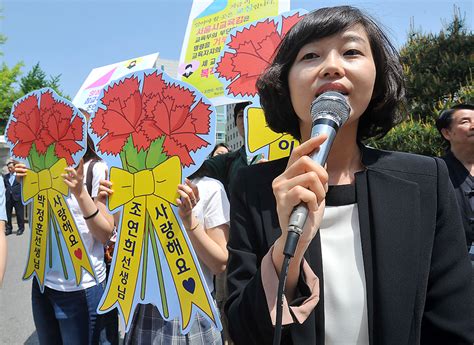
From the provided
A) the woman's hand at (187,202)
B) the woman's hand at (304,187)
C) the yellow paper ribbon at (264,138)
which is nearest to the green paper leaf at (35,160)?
the woman's hand at (187,202)

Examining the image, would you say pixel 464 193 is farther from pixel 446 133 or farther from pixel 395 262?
pixel 395 262

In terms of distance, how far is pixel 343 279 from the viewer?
901 mm

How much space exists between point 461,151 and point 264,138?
169 cm

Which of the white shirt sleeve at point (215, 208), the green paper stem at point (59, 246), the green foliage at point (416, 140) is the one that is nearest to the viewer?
the white shirt sleeve at point (215, 208)

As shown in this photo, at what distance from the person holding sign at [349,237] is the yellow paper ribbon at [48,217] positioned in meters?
1.40

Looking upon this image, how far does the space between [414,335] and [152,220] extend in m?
1.11

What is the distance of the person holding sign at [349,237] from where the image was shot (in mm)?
823

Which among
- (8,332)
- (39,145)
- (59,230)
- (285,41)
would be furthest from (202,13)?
(8,332)

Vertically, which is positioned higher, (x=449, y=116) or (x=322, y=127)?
(x=449, y=116)

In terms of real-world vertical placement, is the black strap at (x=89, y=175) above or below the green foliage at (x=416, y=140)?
below

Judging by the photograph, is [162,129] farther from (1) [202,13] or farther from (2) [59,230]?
(1) [202,13]

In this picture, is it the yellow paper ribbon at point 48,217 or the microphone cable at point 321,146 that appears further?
the yellow paper ribbon at point 48,217

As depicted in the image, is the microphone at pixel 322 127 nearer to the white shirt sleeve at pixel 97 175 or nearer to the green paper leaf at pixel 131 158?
the green paper leaf at pixel 131 158

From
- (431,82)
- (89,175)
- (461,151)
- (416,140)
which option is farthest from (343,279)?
(431,82)
